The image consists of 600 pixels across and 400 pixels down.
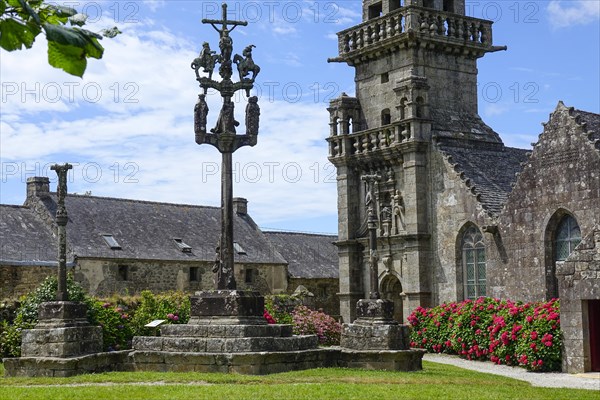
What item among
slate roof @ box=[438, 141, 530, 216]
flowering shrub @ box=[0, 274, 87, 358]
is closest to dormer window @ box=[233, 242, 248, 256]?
slate roof @ box=[438, 141, 530, 216]

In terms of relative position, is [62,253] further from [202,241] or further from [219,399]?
[202,241]

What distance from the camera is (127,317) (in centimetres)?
2341

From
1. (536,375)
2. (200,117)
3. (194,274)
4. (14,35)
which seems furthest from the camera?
(194,274)

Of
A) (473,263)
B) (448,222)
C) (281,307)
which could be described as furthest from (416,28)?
(281,307)

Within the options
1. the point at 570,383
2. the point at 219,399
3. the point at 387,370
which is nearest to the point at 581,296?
the point at 570,383

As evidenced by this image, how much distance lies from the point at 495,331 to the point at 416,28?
10.9 metres

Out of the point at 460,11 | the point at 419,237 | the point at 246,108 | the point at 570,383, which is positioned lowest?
the point at 570,383

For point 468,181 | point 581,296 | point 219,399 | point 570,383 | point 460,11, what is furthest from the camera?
point 460,11

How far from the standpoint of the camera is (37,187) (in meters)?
37.3

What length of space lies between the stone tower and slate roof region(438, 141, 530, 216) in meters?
0.32

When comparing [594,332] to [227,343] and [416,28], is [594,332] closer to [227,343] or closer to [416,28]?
[227,343]

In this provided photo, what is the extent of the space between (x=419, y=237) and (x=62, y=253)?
13.3m

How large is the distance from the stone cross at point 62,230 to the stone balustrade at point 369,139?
12893mm

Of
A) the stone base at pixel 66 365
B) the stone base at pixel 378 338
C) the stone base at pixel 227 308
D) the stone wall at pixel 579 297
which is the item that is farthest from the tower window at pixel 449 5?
the stone base at pixel 66 365
